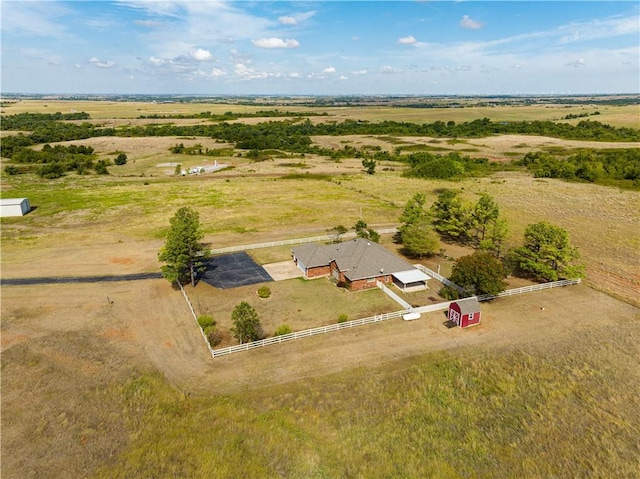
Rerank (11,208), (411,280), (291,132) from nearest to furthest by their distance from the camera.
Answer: (411,280)
(11,208)
(291,132)

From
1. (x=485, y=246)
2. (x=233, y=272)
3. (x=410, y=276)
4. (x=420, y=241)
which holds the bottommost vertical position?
(x=233, y=272)

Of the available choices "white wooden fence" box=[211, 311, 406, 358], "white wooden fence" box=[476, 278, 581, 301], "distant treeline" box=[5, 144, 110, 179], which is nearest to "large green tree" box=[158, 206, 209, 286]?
"white wooden fence" box=[211, 311, 406, 358]

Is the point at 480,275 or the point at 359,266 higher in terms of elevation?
the point at 480,275

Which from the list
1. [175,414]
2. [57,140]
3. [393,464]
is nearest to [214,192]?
[175,414]

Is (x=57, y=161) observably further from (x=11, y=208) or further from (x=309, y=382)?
(x=309, y=382)

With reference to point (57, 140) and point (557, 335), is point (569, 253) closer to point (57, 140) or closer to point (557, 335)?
point (557, 335)

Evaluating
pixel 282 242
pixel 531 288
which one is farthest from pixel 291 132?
pixel 531 288

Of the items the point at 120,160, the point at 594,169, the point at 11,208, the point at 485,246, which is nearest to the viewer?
the point at 485,246

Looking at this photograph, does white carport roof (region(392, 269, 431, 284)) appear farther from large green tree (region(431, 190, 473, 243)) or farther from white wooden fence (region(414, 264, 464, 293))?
large green tree (region(431, 190, 473, 243))
